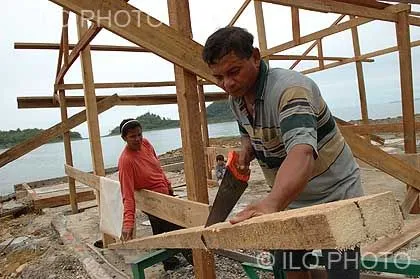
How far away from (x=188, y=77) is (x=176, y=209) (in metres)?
0.86

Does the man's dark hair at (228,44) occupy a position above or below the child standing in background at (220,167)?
above

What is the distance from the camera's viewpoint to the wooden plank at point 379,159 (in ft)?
8.07

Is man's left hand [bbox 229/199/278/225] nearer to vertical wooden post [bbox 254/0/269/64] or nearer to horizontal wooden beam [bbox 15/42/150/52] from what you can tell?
vertical wooden post [bbox 254/0/269/64]

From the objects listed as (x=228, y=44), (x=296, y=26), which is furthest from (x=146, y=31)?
(x=296, y=26)

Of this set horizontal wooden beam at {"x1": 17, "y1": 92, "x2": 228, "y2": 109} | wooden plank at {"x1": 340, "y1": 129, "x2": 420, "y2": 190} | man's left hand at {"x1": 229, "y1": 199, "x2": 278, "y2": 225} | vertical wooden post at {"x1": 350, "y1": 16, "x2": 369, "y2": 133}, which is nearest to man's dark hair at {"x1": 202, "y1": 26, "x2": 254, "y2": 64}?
man's left hand at {"x1": 229, "y1": 199, "x2": 278, "y2": 225}

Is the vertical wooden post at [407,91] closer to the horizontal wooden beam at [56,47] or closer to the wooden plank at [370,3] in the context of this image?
the wooden plank at [370,3]

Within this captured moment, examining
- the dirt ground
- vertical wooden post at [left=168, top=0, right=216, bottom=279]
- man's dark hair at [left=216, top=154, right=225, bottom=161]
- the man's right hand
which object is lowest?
the dirt ground

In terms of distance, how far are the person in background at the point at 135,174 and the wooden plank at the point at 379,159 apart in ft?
6.77

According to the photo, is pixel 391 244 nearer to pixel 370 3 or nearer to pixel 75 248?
pixel 370 3

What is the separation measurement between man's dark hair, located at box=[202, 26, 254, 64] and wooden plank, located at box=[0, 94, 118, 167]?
4476 mm

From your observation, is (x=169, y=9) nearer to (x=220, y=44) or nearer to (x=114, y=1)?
(x=114, y=1)

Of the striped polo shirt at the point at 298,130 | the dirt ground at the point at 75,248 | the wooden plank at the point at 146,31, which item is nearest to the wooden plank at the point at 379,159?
the dirt ground at the point at 75,248

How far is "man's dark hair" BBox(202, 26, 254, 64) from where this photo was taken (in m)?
1.30

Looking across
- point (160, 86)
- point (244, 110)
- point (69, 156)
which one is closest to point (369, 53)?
point (160, 86)
